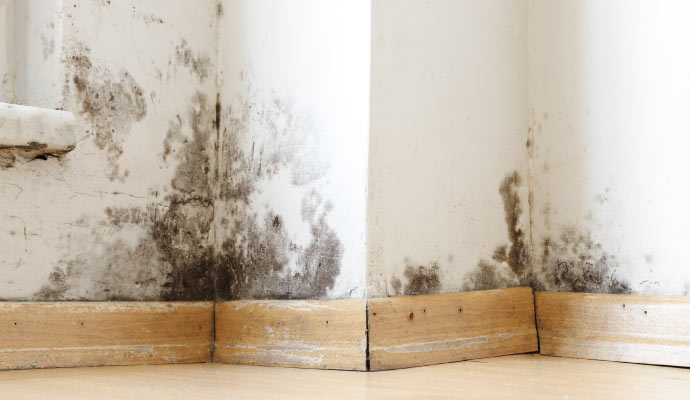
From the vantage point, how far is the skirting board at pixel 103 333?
63.0 inches

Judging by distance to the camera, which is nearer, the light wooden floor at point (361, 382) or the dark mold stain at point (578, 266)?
the light wooden floor at point (361, 382)

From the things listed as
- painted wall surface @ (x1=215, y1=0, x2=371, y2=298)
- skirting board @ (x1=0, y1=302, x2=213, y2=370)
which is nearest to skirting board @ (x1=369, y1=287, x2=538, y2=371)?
painted wall surface @ (x1=215, y1=0, x2=371, y2=298)

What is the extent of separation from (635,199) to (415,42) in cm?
65

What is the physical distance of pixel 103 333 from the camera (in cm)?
172

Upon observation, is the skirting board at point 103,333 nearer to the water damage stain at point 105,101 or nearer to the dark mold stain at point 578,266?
the water damage stain at point 105,101

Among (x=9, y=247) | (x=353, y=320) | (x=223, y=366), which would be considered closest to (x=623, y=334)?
(x=353, y=320)

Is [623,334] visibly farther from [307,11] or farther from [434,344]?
[307,11]

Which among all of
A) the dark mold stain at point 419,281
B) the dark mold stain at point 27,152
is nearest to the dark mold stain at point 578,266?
the dark mold stain at point 419,281

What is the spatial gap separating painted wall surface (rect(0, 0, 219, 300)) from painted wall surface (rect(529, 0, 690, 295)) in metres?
0.89

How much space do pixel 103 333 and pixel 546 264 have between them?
1.13 metres

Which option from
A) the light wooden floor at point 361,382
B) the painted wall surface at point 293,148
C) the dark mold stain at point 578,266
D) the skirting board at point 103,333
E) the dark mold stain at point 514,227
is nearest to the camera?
the light wooden floor at point 361,382

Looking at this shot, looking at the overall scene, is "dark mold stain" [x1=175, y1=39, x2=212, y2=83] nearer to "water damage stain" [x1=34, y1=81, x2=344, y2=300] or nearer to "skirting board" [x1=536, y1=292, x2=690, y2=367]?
"water damage stain" [x1=34, y1=81, x2=344, y2=300]

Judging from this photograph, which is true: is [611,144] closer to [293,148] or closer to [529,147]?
[529,147]

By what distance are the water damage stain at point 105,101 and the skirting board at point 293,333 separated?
444mm
